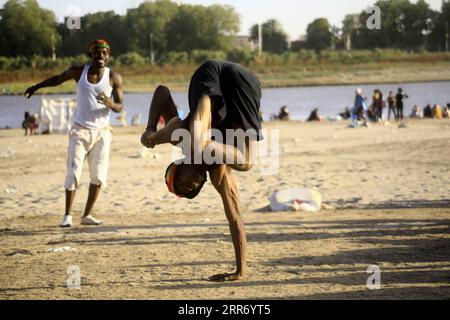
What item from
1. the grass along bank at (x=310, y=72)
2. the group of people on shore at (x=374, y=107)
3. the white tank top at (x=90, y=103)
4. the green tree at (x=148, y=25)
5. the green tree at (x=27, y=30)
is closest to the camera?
the white tank top at (x=90, y=103)

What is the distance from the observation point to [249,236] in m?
8.33

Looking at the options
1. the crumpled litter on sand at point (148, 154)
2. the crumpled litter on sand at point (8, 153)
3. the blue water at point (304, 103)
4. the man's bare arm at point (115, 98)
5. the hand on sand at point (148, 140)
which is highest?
the man's bare arm at point (115, 98)

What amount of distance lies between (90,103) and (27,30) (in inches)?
1282

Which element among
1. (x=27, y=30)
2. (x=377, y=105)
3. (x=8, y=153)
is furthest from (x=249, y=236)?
(x=27, y=30)

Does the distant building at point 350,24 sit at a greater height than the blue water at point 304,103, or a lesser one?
greater

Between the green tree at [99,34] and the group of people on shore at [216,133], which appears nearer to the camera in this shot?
the group of people on shore at [216,133]

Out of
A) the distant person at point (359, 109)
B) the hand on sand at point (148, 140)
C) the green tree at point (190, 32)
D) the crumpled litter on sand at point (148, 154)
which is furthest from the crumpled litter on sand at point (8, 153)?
the green tree at point (190, 32)

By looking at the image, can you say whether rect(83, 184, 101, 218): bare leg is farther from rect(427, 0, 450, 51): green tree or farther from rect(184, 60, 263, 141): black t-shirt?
rect(427, 0, 450, 51): green tree

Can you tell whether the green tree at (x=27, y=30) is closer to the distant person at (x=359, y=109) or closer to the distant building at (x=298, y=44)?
the distant person at (x=359, y=109)

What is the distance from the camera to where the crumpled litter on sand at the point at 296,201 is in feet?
33.2

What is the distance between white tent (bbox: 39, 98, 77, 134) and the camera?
28.2 m

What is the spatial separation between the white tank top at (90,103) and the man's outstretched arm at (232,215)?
3.13 metres

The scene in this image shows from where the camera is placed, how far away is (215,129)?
5.98 m

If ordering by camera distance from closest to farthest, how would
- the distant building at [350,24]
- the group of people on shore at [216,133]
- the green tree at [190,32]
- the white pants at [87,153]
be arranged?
the group of people on shore at [216,133]
the white pants at [87,153]
the distant building at [350,24]
the green tree at [190,32]
